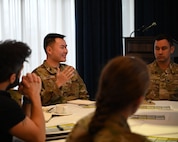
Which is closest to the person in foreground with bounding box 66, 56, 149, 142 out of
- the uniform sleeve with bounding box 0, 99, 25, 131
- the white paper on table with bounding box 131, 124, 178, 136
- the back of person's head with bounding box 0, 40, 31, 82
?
the uniform sleeve with bounding box 0, 99, 25, 131

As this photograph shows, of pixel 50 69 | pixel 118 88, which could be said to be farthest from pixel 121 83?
pixel 50 69

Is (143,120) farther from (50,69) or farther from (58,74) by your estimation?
(50,69)

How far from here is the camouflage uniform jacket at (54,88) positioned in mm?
2850

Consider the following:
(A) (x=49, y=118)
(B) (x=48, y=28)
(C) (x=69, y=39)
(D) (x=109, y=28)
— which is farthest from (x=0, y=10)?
(A) (x=49, y=118)

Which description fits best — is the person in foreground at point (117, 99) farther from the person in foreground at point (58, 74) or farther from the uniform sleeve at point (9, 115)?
the person in foreground at point (58, 74)

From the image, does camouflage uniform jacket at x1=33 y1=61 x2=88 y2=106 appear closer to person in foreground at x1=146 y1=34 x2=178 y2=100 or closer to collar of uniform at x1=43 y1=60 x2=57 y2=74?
collar of uniform at x1=43 y1=60 x2=57 y2=74

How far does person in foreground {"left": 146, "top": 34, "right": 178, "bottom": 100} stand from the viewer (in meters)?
3.31

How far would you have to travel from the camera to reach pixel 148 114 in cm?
228

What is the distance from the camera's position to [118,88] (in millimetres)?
1050

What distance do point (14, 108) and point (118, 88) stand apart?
667mm

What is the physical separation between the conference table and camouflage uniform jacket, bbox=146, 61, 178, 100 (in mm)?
569

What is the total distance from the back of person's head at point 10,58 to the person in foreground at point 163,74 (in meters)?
1.86

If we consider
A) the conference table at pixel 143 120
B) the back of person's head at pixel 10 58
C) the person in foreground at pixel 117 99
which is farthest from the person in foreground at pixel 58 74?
the person in foreground at pixel 117 99

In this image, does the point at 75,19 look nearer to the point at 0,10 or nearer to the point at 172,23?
the point at 0,10
